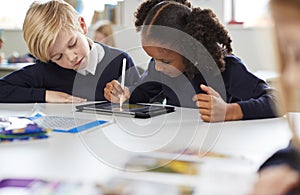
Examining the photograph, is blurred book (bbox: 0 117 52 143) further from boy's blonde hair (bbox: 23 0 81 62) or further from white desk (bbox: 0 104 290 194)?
boy's blonde hair (bbox: 23 0 81 62)

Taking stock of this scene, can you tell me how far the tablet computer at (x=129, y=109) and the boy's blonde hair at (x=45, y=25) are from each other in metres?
0.31

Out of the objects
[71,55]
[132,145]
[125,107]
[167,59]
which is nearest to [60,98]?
[71,55]

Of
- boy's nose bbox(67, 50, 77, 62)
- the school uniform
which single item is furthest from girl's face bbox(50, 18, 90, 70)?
the school uniform

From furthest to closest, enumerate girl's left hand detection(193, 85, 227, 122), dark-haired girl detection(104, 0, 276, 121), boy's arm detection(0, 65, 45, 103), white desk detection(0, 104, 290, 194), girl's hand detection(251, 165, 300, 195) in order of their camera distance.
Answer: boy's arm detection(0, 65, 45, 103) < dark-haired girl detection(104, 0, 276, 121) < girl's left hand detection(193, 85, 227, 122) < white desk detection(0, 104, 290, 194) < girl's hand detection(251, 165, 300, 195)

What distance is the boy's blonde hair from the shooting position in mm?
1452

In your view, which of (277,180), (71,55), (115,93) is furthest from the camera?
(71,55)

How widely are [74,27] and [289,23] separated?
1.24 metres

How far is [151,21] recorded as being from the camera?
4.15ft

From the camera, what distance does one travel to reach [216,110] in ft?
3.51

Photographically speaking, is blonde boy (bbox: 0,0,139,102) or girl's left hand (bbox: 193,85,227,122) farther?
blonde boy (bbox: 0,0,139,102)

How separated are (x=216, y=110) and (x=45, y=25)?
0.71m

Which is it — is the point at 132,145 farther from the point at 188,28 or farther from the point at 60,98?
the point at 60,98

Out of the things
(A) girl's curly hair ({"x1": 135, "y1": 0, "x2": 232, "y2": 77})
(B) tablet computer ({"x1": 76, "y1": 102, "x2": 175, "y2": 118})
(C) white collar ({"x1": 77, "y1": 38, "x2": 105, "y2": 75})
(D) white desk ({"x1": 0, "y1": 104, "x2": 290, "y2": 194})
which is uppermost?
(A) girl's curly hair ({"x1": 135, "y1": 0, "x2": 232, "y2": 77})

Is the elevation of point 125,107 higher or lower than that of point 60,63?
lower
